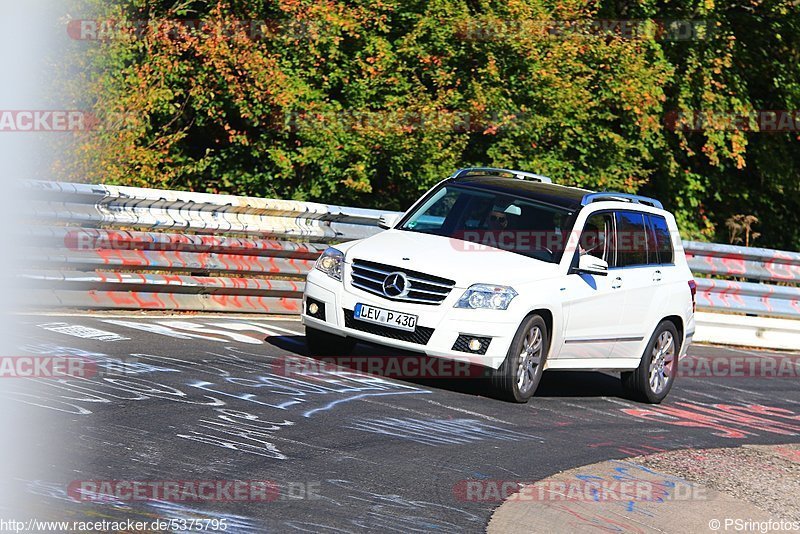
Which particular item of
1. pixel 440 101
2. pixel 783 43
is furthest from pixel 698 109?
pixel 440 101

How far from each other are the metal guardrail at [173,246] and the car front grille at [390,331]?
321cm

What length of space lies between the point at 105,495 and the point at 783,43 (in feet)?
65.5

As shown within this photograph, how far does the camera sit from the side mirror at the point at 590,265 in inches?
441

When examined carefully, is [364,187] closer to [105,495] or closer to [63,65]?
[63,65]

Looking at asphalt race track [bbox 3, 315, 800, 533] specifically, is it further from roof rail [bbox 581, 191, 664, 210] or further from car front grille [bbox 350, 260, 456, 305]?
roof rail [bbox 581, 191, 664, 210]

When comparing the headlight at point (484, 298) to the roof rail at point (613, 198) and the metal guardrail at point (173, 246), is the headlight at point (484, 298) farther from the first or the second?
the metal guardrail at point (173, 246)

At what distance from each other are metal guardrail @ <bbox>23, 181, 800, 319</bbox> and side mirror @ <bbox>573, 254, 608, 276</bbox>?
4.50 m

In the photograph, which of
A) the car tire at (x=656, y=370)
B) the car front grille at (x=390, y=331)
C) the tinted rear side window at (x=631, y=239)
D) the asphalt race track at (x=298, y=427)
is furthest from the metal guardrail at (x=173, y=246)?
the car tire at (x=656, y=370)

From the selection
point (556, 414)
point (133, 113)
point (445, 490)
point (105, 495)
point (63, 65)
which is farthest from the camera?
point (133, 113)

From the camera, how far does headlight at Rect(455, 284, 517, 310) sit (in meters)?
10.4

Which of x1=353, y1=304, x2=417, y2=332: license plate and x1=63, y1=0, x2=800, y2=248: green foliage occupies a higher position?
x1=63, y1=0, x2=800, y2=248: green foliage

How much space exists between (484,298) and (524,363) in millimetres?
712

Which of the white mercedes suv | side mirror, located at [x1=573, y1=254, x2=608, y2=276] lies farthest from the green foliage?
side mirror, located at [x1=573, y1=254, x2=608, y2=276]

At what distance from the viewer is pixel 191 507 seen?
6.07 meters
